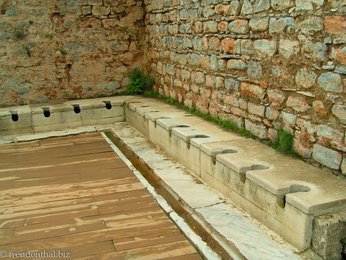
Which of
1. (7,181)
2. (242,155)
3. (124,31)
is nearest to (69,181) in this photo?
(7,181)

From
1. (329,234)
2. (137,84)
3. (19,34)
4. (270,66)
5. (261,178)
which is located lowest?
(329,234)

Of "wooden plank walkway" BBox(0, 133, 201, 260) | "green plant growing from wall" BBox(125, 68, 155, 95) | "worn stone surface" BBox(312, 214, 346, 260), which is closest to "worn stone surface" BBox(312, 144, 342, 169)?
"worn stone surface" BBox(312, 214, 346, 260)

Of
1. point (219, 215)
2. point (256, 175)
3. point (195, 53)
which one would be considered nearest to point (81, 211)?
point (219, 215)

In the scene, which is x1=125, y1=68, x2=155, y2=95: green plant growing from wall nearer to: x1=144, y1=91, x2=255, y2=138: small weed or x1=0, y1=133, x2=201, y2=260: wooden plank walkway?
x1=144, y1=91, x2=255, y2=138: small weed

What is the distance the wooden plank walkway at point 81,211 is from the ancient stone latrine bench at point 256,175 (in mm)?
585

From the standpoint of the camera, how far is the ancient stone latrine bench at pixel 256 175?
251cm

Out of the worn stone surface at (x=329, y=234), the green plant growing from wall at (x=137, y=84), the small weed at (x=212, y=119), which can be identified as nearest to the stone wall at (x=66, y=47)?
the green plant growing from wall at (x=137, y=84)

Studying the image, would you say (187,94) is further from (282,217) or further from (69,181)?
(282,217)

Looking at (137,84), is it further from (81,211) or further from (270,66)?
(81,211)

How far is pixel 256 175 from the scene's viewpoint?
9.82 feet

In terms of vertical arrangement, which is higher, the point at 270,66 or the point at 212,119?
the point at 270,66

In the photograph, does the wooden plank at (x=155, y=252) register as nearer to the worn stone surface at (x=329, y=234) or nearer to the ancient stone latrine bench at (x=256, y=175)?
the ancient stone latrine bench at (x=256, y=175)

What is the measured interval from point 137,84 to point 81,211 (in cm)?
385

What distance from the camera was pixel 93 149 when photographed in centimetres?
528
